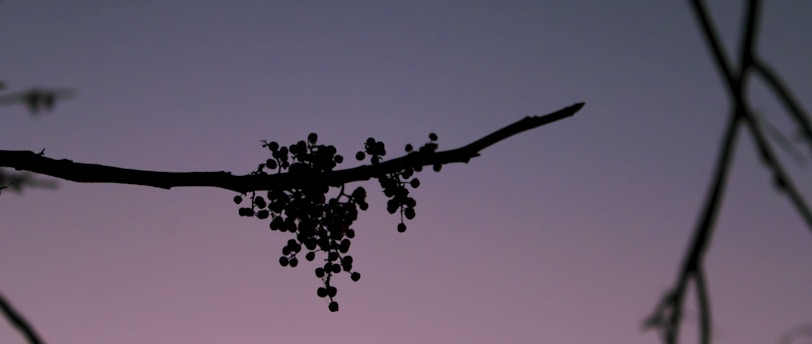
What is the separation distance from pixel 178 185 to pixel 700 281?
3570 millimetres

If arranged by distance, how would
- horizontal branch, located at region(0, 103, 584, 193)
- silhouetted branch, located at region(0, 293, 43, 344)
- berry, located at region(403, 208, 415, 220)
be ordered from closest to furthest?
silhouetted branch, located at region(0, 293, 43, 344) → horizontal branch, located at region(0, 103, 584, 193) → berry, located at region(403, 208, 415, 220)

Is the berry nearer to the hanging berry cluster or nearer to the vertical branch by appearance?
the hanging berry cluster

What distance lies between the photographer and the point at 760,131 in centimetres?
171

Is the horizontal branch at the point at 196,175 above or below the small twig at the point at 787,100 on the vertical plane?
above

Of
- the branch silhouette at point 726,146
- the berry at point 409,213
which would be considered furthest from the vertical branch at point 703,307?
the berry at point 409,213

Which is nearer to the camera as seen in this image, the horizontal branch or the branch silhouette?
the branch silhouette

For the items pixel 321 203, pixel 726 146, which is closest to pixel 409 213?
pixel 321 203

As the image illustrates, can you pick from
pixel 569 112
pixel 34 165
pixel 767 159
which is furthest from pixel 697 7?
pixel 34 165

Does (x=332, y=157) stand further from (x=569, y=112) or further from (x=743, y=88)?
(x=743, y=88)

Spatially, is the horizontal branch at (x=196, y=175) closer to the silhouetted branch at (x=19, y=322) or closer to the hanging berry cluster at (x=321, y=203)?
the hanging berry cluster at (x=321, y=203)

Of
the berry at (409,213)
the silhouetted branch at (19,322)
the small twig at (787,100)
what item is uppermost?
the berry at (409,213)

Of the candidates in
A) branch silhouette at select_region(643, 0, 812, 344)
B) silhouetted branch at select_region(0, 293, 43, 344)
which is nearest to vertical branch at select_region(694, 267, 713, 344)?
branch silhouette at select_region(643, 0, 812, 344)

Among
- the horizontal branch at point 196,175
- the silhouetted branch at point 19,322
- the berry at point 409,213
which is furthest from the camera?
the berry at point 409,213

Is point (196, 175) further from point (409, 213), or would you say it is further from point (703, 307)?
point (703, 307)
